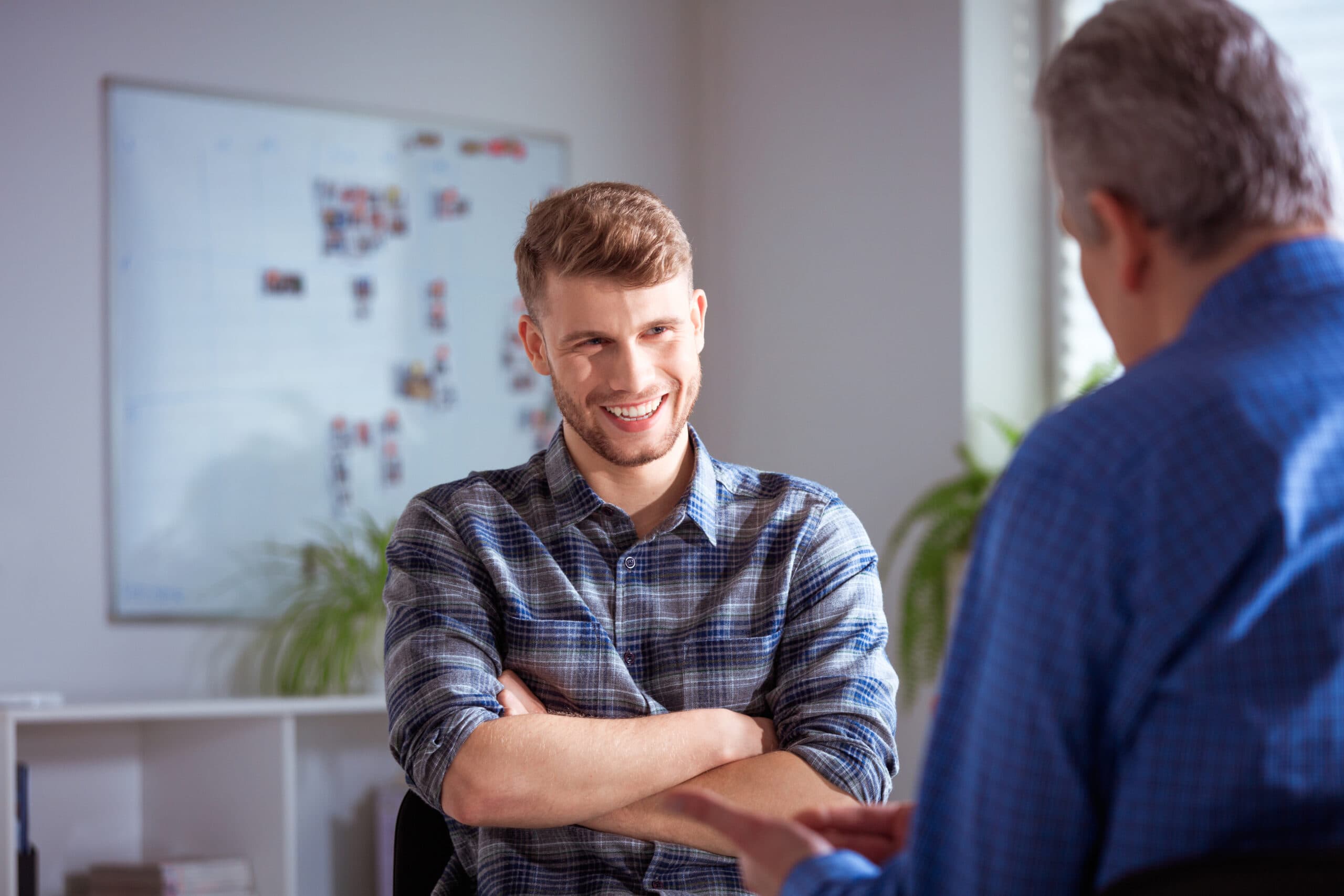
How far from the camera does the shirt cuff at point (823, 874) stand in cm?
89

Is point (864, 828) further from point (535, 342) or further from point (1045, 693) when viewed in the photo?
point (535, 342)

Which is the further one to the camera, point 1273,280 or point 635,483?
point 635,483

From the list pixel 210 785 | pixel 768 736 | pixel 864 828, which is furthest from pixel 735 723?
pixel 210 785

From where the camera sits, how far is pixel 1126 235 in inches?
34.2

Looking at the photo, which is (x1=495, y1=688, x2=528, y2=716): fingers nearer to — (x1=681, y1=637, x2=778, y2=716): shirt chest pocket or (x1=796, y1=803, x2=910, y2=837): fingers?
(x1=681, y1=637, x2=778, y2=716): shirt chest pocket

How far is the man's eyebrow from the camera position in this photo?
5.60 feet

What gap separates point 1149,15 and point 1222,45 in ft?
0.18

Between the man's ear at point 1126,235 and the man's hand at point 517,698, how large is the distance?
0.91m

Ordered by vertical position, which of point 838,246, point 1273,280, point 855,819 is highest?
point 838,246

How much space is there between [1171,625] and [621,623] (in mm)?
981

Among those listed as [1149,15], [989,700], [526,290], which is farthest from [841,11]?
[989,700]

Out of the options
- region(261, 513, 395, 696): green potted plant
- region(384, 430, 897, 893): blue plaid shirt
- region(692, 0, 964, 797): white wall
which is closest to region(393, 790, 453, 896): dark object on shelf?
region(384, 430, 897, 893): blue plaid shirt

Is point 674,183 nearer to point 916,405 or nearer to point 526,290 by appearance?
point 916,405

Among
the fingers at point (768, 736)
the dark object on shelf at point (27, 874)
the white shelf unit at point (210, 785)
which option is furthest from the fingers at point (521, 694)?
the dark object on shelf at point (27, 874)
